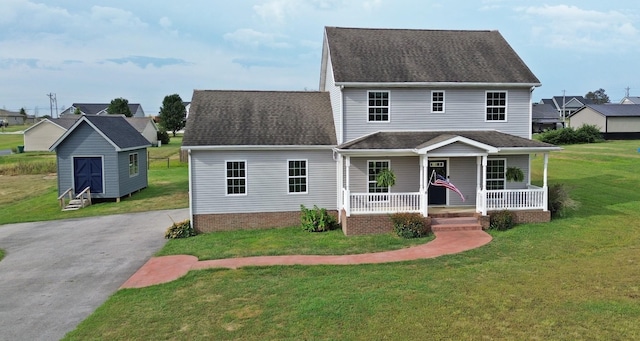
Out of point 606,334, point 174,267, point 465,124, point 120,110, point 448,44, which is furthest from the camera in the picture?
point 120,110

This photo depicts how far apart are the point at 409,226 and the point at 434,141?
3.39 m

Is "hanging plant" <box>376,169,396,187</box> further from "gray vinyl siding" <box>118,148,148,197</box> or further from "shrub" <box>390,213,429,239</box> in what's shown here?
"gray vinyl siding" <box>118,148,148,197</box>

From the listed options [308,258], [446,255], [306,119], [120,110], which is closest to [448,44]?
[306,119]

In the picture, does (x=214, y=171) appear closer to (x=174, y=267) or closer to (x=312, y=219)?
(x=312, y=219)

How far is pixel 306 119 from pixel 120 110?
229 ft

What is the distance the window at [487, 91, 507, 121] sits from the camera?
1997cm

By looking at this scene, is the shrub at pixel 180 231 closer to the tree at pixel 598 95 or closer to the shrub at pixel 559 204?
the shrub at pixel 559 204

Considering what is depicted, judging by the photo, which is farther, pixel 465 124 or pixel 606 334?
pixel 465 124

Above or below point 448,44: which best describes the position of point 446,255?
below

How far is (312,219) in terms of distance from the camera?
18.4 meters

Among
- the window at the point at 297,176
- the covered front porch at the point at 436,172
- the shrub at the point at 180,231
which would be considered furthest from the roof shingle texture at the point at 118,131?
the covered front porch at the point at 436,172

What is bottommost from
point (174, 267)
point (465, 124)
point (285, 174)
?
point (174, 267)

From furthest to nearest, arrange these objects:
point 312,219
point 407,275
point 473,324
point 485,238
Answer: point 312,219
point 485,238
point 407,275
point 473,324

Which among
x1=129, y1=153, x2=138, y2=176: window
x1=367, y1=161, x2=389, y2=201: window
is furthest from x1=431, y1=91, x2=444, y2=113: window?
x1=129, y1=153, x2=138, y2=176: window
